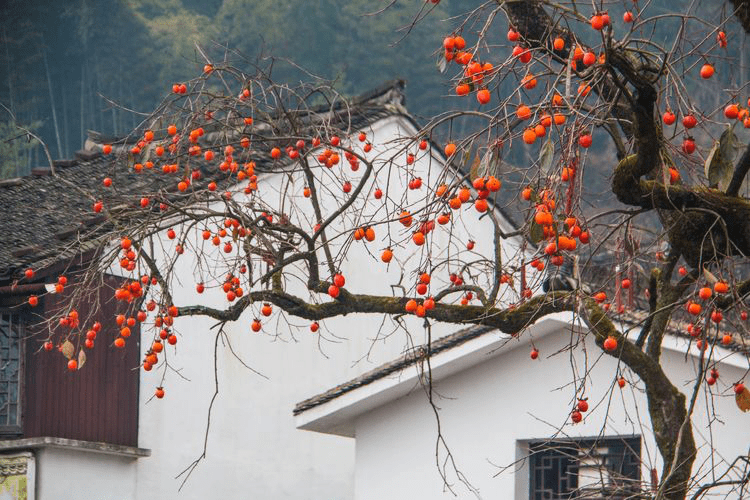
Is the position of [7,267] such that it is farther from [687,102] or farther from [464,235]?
[687,102]

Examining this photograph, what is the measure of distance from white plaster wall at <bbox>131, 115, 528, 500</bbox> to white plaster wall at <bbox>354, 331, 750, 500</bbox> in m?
3.31

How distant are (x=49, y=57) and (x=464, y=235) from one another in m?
23.2

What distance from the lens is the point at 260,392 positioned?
15461 millimetres

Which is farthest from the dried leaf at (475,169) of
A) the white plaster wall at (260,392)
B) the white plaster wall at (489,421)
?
the white plaster wall at (260,392)

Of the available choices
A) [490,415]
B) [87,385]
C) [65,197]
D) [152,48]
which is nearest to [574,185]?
[490,415]

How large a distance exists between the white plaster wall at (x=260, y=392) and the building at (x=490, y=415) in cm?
330

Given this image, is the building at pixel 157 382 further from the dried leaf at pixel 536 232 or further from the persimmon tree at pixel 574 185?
the dried leaf at pixel 536 232

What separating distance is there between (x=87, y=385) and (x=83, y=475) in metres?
0.91

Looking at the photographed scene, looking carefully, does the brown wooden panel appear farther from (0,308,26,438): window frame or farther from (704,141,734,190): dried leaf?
(704,141,734,190): dried leaf

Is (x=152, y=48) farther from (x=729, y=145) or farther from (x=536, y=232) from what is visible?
(x=536, y=232)

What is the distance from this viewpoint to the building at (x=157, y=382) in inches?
513

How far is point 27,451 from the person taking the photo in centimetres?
1288

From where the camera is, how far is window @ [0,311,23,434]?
13.1 metres

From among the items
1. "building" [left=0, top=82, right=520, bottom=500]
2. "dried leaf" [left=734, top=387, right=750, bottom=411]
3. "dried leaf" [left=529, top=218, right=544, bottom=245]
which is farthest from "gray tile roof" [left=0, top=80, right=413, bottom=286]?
"dried leaf" [left=529, top=218, right=544, bottom=245]
